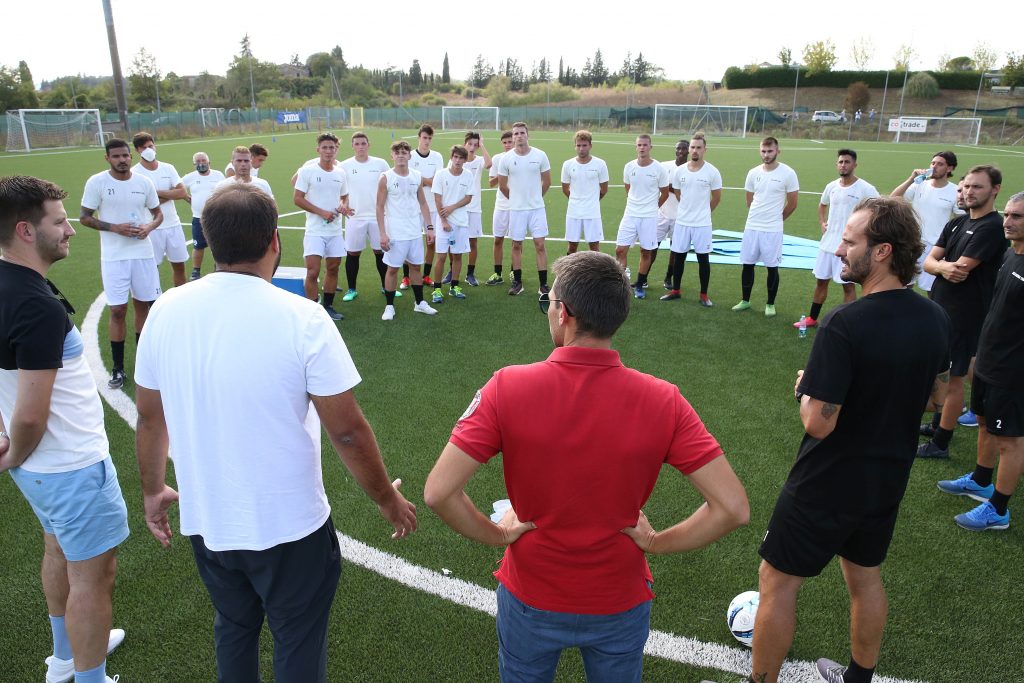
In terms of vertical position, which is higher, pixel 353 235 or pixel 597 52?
pixel 597 52

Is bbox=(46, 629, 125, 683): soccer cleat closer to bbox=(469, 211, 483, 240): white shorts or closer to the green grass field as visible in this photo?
the green grass field

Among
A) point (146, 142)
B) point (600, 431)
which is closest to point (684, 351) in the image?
point (600, 431)

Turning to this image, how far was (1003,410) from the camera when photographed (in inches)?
173

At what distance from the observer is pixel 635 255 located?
13133 millimetres

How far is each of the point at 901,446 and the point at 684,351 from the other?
5.29 metres

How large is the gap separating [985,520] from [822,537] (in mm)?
2640

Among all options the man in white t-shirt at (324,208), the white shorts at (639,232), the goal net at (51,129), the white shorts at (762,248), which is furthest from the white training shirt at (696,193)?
the goal net at (51,129)

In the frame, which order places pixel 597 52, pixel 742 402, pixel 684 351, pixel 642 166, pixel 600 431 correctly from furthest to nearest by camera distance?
pixel 597 52
pixel 642 166
pixel 684 351
pixel 742 402
pixel 600 431

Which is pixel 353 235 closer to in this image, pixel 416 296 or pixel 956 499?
pixel 416 296

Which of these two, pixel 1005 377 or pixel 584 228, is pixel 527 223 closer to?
pixel 584 228

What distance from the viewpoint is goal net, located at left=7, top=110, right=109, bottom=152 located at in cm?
3148

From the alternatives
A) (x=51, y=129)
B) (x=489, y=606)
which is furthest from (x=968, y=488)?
(x=51, y=129)

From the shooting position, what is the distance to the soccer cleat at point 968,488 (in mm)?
4965

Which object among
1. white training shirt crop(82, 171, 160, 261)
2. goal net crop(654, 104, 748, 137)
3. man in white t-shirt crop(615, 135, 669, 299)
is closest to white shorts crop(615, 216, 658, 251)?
man in white t-shirt crop(615, 135, 669, 299)
